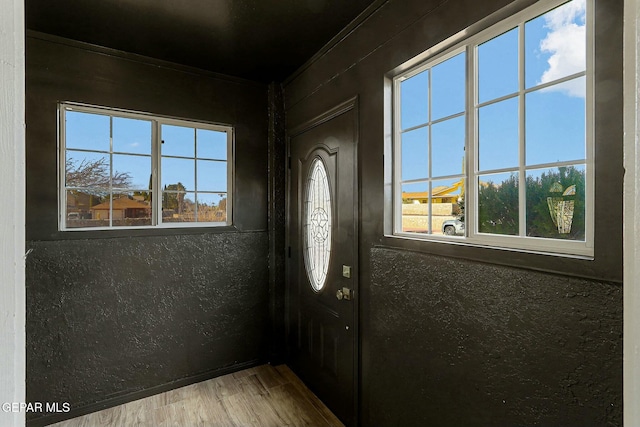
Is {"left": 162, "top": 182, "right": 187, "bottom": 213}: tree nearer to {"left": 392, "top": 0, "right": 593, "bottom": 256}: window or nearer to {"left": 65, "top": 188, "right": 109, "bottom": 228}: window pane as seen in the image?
{"left": 65, "top": 188, "right": 109, "bottom": 228}: window pane

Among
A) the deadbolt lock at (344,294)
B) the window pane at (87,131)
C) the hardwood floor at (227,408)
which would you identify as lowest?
the hardwood floor at (227,408)

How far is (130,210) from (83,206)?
31 cm

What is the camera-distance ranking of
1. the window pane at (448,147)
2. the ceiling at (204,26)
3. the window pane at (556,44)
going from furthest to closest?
the ceiling at (204,26) → the window pane at (448,147) → the window pane at (556,44)

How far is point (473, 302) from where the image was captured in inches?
54.6

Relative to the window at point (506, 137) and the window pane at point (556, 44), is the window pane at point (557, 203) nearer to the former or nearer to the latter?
the window at point (506, 137)

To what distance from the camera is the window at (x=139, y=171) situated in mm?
2379

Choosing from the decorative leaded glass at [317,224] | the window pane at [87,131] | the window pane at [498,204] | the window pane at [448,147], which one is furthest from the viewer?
the decorative leaded glass at [317,224]

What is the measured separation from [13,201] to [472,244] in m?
1.48

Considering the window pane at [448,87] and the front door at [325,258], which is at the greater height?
the window pane at [448,87]

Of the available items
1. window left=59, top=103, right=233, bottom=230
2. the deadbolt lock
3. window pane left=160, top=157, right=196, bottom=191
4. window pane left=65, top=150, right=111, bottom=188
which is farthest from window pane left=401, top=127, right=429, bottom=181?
window pane left=65, top=150, right=111, bottom=188

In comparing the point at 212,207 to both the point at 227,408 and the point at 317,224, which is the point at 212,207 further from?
the point at 227,408

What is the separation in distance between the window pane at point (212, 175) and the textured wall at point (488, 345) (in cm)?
166

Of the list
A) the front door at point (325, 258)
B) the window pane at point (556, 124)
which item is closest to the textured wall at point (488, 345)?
the front door at point (325, 258)

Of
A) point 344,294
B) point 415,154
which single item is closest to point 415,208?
point 415,154
